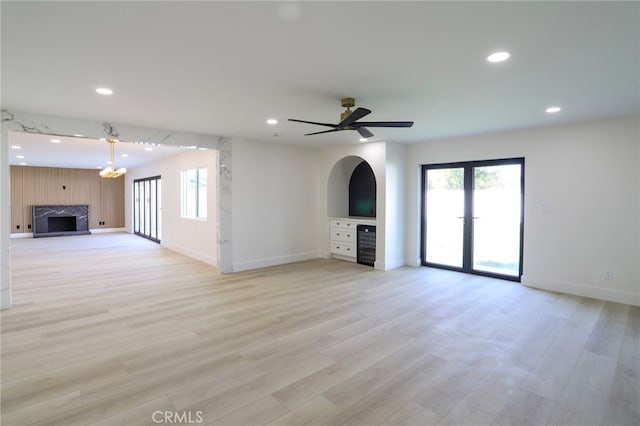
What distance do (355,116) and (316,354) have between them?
2.31m

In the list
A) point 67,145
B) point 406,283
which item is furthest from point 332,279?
point 67,145

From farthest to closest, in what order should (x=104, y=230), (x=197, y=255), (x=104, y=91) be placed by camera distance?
(x=104, y=230) < (x=197, y=255) < (x=104, y=91)

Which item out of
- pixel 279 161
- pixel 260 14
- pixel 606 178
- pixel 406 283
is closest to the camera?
pixel 260 14

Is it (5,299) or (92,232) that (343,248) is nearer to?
(5,299)

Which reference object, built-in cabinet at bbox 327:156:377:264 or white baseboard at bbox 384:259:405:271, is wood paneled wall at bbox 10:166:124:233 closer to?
built-in cabinet at bbox 327:156:377:264

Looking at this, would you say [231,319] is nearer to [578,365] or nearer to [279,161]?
[578,365]

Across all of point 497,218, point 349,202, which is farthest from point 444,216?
point 349,202

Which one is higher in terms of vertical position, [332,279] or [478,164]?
[478,164]

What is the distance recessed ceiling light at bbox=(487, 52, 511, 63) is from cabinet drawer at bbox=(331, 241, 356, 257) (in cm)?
481

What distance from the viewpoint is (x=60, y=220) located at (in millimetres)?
12305

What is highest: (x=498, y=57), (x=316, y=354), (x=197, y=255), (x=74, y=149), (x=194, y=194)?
(x=74, y=149)

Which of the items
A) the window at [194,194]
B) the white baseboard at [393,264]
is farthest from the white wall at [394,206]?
the window at [194,194]

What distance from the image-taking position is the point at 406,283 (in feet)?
17.6

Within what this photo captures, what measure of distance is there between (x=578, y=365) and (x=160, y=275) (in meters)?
6.05
